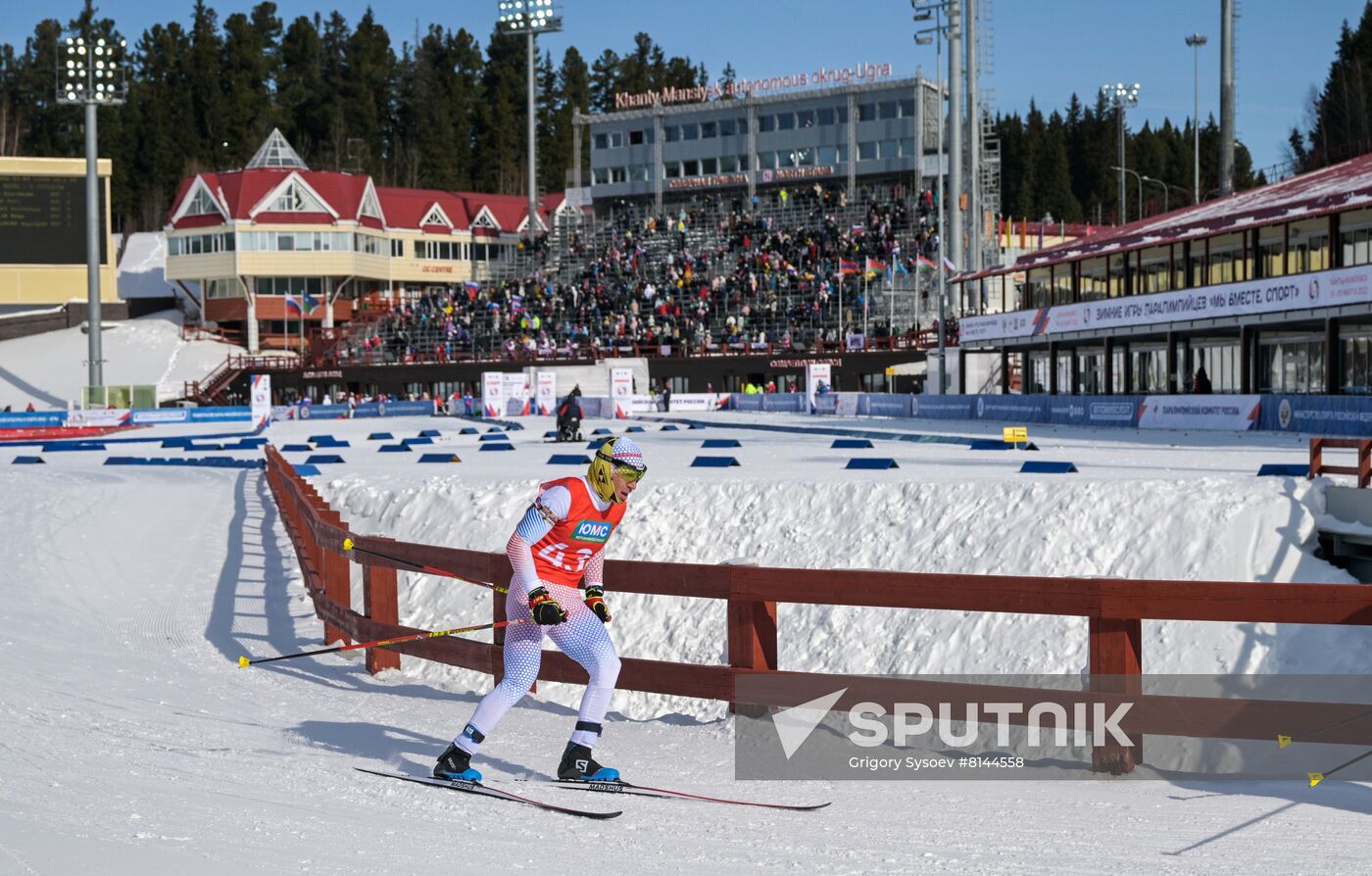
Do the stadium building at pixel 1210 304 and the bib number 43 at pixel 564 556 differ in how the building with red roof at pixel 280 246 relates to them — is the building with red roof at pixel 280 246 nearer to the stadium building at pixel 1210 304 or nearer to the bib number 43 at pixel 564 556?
the stadium building at pixel 1210 304

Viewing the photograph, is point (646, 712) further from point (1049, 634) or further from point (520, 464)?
point (520, 464)

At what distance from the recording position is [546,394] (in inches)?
2288

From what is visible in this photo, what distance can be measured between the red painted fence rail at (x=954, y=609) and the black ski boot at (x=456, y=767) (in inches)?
Answer: 59.8

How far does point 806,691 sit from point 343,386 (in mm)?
69206

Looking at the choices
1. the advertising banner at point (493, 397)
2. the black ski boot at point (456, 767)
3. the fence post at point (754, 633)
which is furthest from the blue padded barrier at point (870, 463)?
the advertising banner at point (493, 397)

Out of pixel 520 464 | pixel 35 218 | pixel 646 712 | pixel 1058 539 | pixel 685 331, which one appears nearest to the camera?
pixel 646 712

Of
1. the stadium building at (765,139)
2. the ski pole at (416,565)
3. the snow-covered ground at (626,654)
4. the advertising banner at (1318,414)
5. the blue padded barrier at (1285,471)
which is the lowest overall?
the snow-covered ground at (626,654)

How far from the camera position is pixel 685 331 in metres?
70.9

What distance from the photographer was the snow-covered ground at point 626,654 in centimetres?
630

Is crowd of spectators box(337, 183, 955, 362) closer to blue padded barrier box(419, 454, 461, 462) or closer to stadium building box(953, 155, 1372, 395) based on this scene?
stadium building box(953, 155, 1372, 395)

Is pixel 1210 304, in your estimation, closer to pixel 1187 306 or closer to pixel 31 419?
pixel 1187 306

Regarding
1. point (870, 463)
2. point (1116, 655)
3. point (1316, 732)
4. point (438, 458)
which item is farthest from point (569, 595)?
point (438, 458)

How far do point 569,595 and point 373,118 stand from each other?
139 m

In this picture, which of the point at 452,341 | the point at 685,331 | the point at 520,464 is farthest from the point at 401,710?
the point at 452,341
